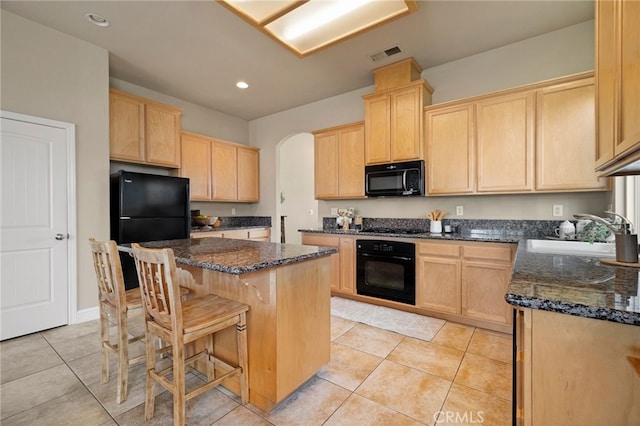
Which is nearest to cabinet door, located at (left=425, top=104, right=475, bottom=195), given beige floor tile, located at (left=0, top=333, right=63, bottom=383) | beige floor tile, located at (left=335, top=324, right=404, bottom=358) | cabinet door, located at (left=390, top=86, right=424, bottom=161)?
cabinet door, located at (left=390, top=86, right=424, bottom=161)

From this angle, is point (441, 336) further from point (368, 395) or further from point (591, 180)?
point (591, 180)

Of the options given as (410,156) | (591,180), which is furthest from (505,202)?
(410,156)

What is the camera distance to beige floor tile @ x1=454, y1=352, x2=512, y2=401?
1.83 m

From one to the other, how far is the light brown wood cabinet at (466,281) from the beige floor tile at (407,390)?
1117 millimetres

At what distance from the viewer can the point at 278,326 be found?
1.59m

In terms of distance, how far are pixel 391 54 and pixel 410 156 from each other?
120 cm

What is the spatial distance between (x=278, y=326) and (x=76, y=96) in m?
3.34

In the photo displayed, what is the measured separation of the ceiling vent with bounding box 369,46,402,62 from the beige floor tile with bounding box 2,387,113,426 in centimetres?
389

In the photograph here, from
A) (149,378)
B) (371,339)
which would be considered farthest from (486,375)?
(149,378)

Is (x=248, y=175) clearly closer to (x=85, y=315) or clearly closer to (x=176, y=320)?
(x=85, y=315)

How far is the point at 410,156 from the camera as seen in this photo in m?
3.35

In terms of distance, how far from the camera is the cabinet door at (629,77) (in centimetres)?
78

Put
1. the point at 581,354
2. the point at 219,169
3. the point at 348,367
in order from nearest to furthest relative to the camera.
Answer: the point at 581,354 < the point at 348,367 < the point at 219,169

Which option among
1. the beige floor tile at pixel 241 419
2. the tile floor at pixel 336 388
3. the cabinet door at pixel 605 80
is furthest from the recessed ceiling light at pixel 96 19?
the cabinet door at pixel 605 80
